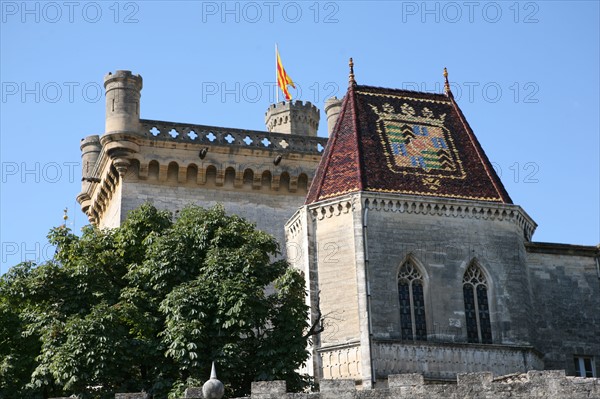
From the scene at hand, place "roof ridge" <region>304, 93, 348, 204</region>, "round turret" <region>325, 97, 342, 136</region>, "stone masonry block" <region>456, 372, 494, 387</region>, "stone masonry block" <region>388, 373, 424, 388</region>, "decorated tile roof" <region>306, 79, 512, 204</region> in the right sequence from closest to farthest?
"stone masonry block" <region>456, 372, 494, 387</region> < "stone masonry block" <region>388, 373, 424, 388</region> < "decorated tile roof" <region>306, 79, 512, 204</region> < "roof ridge" <region>304, 93, 348, 204</region> < "round turret" <region>325, 97, 342, 136</region>

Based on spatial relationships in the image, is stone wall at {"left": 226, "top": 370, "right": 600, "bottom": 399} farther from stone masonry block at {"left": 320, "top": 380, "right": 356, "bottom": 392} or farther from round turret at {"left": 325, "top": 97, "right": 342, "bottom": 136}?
round turret at {"left": 325, "top": 97, "right": 342, "bottom": 136}

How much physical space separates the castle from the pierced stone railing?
1.31m

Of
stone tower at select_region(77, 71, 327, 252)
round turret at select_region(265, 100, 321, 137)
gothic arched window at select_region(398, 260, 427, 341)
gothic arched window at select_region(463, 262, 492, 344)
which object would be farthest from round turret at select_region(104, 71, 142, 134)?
gothic arched window at select_region(463, 262, 492, 344)

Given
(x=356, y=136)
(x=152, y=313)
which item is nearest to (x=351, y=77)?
(x=356, y=136)

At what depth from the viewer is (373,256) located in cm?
3650

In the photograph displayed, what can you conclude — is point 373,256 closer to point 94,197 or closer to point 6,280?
point 6,280

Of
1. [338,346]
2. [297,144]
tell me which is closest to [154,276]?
[338,346]

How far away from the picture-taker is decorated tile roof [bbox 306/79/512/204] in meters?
38.3

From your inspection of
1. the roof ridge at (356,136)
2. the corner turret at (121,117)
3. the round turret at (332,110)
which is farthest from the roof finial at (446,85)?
the corner turret at (121,117)

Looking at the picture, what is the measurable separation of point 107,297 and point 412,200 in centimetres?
1033

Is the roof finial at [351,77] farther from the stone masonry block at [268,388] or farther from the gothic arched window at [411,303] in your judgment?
the stone masonry block at [268,388]

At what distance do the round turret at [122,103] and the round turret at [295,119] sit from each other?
25.2 feet

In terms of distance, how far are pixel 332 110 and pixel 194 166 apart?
250 inches

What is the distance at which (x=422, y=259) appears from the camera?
37.0 metres
